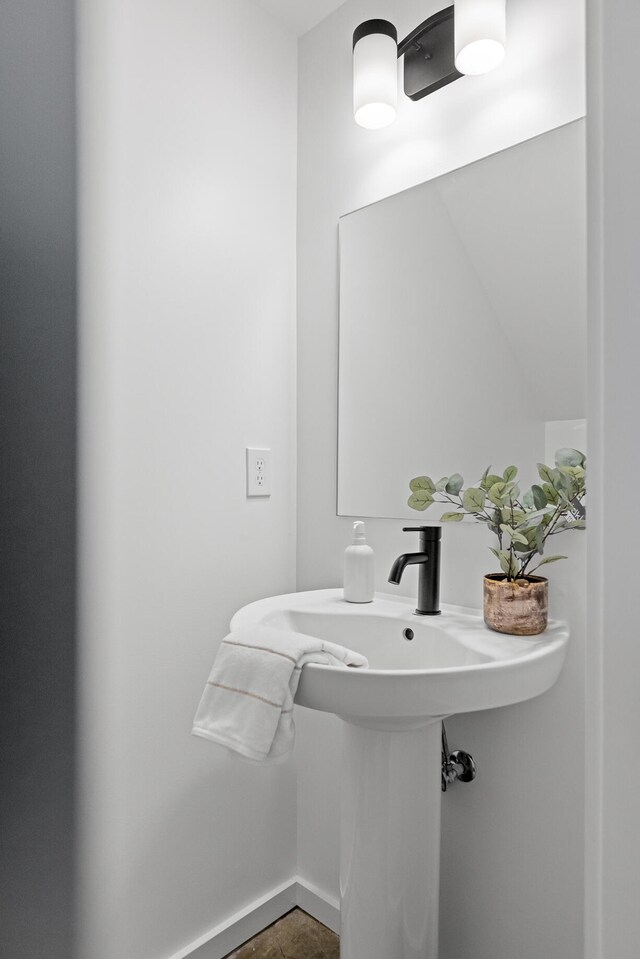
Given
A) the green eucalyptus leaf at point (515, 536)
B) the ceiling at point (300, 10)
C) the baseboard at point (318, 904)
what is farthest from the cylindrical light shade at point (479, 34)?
the baseboard at point (318, 904)

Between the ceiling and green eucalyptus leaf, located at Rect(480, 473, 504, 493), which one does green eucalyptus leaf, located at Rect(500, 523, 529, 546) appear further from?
the ceiling

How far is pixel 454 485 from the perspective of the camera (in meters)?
1.12

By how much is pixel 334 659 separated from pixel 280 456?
2.32ft

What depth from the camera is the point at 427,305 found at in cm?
128

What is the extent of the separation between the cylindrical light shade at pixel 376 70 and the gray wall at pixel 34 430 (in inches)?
25.8

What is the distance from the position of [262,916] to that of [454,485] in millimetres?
1135

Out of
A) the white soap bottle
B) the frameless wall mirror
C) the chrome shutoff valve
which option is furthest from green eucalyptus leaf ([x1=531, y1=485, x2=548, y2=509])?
the chrome shutoff valve

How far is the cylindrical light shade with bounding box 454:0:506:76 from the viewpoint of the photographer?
1.05 meters

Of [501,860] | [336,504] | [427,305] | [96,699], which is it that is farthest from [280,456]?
[501,860]

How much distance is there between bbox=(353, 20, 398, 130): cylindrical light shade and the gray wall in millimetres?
655

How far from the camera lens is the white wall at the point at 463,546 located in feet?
3.42

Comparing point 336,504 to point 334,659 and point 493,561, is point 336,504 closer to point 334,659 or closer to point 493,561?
point 493,561

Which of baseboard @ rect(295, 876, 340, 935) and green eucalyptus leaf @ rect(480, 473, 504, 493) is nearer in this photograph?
green eucalyptus leaf @ rect(480, 473, 504, 493)

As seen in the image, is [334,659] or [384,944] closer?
[334,659]
